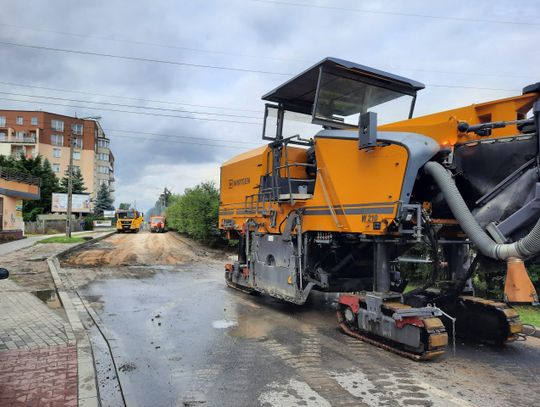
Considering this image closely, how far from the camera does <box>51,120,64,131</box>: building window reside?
76.7m

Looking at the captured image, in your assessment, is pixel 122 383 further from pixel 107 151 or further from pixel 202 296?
pixel 107 151

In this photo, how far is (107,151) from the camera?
9181cm

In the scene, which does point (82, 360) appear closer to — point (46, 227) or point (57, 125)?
point (46, 227)

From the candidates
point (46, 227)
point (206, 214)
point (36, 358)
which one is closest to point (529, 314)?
point (36, 358)

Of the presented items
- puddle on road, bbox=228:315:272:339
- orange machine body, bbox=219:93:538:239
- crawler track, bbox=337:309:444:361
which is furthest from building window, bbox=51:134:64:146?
crawler track, bbox=337:309:444:361

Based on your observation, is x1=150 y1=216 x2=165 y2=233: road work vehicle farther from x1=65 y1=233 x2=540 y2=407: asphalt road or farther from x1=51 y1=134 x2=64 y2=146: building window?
x1=65 y1=233 x2=540 y2=407: asphalt road

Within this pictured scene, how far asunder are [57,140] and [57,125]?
2753mm

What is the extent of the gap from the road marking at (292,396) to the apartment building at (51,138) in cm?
7437

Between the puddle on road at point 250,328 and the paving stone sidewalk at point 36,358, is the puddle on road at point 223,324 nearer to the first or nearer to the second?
the puddle on road at point 250,328

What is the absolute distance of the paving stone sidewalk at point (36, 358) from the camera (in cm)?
416

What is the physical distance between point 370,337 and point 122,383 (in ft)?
11.3

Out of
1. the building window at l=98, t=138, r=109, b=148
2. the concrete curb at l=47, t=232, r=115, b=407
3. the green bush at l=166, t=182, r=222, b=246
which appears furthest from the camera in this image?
the building window at l=98, t=138, r=109, b=148

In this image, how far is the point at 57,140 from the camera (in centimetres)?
7694

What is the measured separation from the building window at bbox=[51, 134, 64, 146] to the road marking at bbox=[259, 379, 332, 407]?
269 ft
